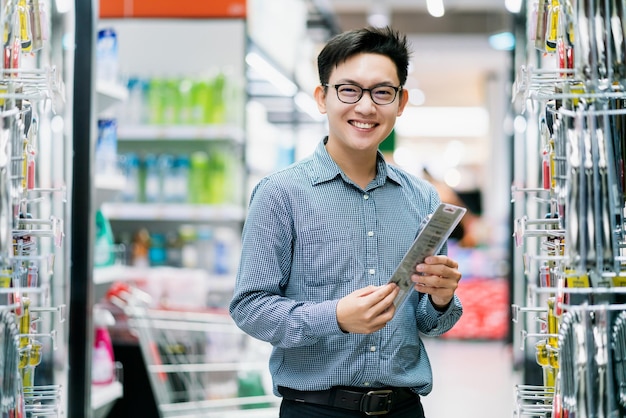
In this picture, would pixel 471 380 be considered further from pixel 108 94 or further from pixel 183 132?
pixel 108 94

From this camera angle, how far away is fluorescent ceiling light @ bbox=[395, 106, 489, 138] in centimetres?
2331

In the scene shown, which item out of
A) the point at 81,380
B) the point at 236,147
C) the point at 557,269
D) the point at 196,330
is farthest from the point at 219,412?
the point at 557,269

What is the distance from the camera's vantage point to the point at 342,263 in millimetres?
2365

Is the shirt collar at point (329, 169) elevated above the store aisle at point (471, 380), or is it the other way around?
the shirt collar at point (329, 169)

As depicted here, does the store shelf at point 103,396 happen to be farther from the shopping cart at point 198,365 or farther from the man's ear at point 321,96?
the man's ear at point 321,96

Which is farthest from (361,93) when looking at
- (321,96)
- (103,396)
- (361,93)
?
(103,396)

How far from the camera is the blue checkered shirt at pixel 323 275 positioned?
2.29 metres

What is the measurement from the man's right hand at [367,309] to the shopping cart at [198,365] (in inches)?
99.3

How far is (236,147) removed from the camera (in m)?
5.73

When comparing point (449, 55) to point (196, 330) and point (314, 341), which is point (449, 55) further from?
point (314, 341)

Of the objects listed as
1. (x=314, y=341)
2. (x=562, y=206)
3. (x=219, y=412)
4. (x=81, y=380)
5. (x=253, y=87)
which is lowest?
(x=219, y=412)

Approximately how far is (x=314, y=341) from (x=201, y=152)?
3.63 metres

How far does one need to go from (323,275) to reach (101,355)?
2.12m

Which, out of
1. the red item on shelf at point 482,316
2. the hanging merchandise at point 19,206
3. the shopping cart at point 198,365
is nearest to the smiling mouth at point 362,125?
the hanging merchandise at point 19,206
